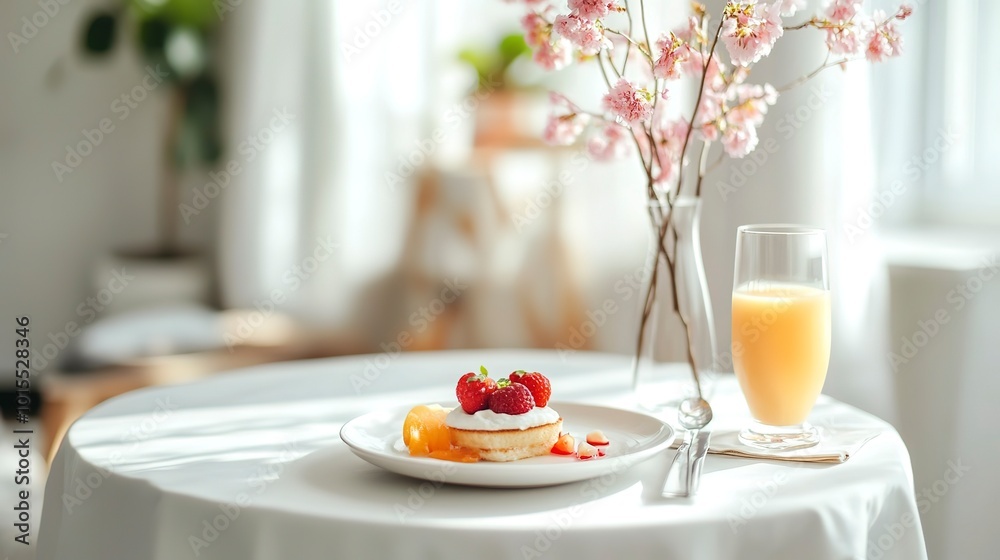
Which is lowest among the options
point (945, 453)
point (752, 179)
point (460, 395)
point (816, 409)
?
point (945, 453)

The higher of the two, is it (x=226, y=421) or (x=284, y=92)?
(x=284, y=92)

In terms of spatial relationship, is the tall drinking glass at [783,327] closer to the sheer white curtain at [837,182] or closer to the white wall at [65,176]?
the sheer white curtain at [837,182]

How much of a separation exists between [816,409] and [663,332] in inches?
11.0

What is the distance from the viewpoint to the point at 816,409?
139 cm

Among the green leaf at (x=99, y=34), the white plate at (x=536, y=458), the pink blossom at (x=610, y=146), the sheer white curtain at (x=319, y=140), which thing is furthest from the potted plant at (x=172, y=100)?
the white plate at (x=536, y=458)

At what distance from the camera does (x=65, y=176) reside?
405 cm

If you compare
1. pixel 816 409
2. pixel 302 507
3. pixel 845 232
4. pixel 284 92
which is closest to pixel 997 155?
pixel 845 232

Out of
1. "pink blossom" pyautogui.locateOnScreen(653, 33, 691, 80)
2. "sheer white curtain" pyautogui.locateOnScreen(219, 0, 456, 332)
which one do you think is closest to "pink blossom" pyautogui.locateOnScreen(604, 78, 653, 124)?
"pink blossom" pyautogui.locateOnScreen(653, 33, 691, 80)

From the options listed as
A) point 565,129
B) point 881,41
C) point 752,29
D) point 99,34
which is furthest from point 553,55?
point 99,34

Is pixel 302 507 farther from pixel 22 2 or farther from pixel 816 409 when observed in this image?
pixel 22 2

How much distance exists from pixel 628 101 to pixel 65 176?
3.54 meters

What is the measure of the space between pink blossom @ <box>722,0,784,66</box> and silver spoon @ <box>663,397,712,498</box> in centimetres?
43

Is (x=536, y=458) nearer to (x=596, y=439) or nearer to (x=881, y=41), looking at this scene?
(x=596, y=439)

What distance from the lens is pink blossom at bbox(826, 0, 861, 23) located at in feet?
3.88
